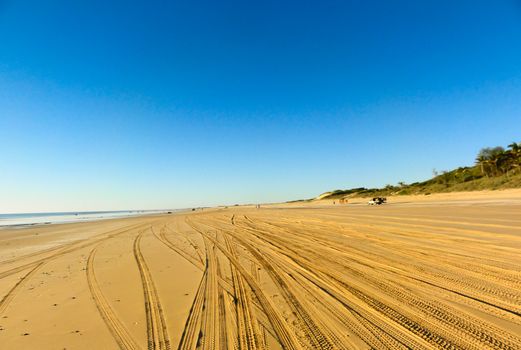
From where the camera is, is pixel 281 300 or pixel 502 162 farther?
pixel 502 162

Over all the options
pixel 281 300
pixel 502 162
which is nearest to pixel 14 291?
pixel 281 300

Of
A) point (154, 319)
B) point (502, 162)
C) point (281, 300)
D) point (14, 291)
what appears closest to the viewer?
point (154, 319)

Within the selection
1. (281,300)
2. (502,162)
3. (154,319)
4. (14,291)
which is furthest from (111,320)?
(502,162)

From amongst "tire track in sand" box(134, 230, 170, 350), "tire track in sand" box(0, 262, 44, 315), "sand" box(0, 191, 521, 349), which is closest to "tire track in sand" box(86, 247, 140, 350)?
"sand" box(0, 191, 521, 349)

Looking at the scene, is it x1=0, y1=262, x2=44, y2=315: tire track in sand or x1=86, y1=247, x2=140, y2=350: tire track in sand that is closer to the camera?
x1=86, y1=247, x2=140, y2=350: tire track in sand

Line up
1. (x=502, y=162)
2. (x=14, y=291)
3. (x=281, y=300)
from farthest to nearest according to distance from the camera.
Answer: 1. (x=502, y=162)
2. (x=14, y=291)
3. (x=281, y=300)

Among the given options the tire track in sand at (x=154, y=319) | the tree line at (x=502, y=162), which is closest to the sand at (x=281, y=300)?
the tire track in sand at (x=154, y=319)

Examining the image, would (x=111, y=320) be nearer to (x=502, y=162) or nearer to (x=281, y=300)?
(x=281, y=300)

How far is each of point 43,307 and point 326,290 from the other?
17.4 ft

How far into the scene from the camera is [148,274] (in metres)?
7.08

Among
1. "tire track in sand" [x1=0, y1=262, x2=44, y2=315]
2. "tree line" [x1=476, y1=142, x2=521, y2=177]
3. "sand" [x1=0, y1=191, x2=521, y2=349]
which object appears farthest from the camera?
"tree line" [x1=476, y1=142, x2=521, y2=177]

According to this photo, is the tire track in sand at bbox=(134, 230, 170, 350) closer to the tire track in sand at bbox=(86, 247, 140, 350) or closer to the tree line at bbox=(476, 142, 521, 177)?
the tire track in sand at bbox=(86, 247, 140, 350)

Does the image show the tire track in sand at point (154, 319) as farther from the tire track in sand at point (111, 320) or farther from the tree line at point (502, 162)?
the tree line at point (502, 162)

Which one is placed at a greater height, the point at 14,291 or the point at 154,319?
the point at 14,291
